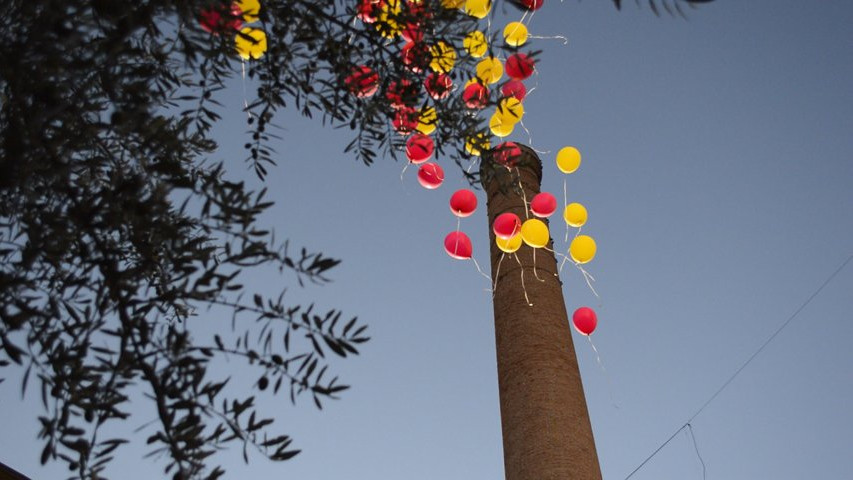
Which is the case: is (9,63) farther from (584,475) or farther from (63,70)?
(584,475)

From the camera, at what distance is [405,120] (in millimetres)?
2311

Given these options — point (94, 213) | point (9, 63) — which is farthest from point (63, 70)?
point (94, 213)

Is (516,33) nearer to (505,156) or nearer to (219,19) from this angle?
(505,156)

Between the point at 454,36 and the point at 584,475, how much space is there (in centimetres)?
331

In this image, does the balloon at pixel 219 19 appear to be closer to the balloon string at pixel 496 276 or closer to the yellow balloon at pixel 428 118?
the yellow balloon at pixel 428 118

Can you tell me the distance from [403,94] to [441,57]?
22cm

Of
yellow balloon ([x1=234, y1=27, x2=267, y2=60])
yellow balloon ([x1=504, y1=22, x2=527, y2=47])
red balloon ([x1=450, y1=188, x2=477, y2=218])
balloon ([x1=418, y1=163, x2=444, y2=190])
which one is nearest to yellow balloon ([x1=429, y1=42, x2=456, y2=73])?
yellow balloon ([x1=234, y1=27, x2=267, y2=60])

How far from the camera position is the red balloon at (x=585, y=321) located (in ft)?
18.9

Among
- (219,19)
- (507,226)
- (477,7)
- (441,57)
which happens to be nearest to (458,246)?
(507,226)

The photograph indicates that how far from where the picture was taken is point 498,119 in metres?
4.94

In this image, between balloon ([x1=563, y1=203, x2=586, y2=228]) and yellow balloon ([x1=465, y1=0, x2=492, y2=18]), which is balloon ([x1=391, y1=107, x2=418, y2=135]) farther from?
balloon ([x1=563, y1=203, x2=586, y2=228])

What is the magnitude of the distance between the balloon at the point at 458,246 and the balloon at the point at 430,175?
53 cm

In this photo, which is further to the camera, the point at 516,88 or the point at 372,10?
the point at 516,88

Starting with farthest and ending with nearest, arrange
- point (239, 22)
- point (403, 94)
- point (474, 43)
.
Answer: point (474, 43)
point (403, 94)
point (239, 22)
